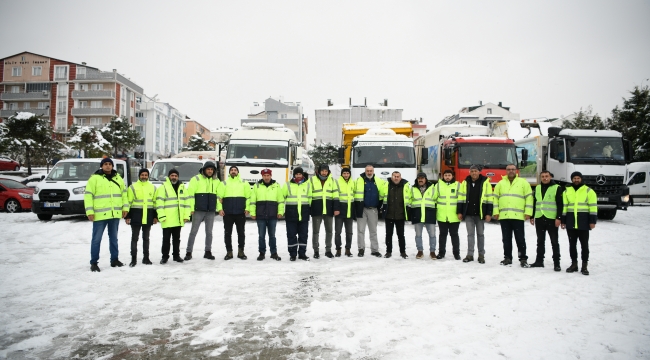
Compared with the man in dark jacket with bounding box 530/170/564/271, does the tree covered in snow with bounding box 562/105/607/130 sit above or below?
above

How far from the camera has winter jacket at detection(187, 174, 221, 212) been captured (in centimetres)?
922

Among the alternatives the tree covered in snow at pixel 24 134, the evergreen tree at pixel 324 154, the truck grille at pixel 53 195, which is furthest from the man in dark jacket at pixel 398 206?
the evergreen tree at pixel 324 154

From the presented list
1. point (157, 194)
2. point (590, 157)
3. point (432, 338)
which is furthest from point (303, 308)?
point (590, 157)

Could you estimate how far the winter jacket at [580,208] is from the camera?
317 inches

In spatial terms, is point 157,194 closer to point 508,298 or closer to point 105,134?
point 508,298

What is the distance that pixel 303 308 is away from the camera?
5887 millimetres

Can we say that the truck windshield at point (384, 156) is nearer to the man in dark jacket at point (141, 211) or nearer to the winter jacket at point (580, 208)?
the winter jacket at point (580, 208)

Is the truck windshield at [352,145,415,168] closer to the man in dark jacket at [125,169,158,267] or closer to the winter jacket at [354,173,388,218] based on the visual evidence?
the winter jacket at [354,173,388,218]

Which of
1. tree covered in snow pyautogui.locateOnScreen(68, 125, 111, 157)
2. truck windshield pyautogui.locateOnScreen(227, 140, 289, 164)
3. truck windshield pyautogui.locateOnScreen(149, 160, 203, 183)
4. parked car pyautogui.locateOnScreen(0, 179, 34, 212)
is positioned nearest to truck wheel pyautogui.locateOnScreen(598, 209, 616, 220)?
truck windshield pyautogui.locateOnScreen(227, 140, 289, 164)

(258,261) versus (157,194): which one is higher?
(157,194)

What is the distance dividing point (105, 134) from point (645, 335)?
163ft

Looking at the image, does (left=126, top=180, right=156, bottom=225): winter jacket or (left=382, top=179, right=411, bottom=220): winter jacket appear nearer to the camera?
(left=126, top=180, right=156, bottom=225): winter jacket

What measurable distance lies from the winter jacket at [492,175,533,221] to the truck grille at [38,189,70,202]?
12.8 m

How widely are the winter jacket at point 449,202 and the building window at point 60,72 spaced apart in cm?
7260
